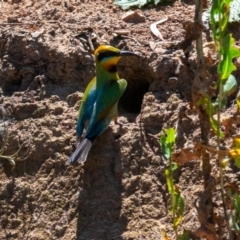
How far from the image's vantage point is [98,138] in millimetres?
4801

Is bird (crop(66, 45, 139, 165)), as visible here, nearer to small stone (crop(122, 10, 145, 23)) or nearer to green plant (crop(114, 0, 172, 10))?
small stone (crop(122, 10, 145, 23))

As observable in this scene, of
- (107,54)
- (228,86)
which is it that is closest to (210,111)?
(228,86)

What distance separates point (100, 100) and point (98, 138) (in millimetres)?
424

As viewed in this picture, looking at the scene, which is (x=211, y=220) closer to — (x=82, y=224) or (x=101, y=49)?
(x=82, y=224)

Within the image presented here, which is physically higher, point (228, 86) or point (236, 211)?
point (228, 86)

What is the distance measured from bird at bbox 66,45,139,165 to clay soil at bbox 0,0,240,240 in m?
0.07

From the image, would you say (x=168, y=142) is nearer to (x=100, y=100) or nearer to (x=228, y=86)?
(x=228, y=86)

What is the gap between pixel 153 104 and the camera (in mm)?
4691

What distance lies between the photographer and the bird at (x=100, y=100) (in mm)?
4672

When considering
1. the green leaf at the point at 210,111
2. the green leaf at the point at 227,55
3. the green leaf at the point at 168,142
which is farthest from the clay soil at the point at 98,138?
the green leaf at the point at 227,55

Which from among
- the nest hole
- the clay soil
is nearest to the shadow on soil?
the clay soil

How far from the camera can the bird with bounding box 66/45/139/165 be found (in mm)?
4672

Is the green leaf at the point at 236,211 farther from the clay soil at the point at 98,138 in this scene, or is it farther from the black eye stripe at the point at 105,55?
the black eye stripe at the point at 105,55

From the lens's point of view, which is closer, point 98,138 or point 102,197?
point 102,197
